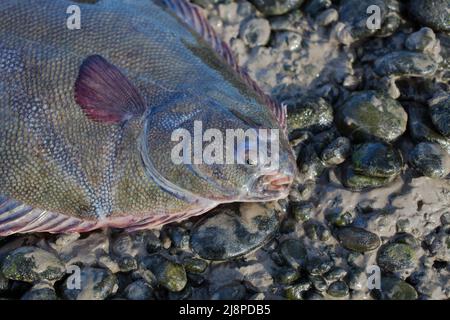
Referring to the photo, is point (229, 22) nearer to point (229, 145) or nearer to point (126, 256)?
point (229, 145)

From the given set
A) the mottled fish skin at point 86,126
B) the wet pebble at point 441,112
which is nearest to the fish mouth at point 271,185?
the mottled fish skin at point 86,126

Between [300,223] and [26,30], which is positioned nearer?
[26,30]

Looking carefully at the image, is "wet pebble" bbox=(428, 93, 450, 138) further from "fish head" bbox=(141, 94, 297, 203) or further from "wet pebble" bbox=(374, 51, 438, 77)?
"fish head" bbox=(141, 94, 297, 203)

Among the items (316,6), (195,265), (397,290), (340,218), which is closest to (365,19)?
(316,6)

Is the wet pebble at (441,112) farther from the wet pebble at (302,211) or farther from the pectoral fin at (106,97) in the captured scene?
the pectoral fin at (106,97)

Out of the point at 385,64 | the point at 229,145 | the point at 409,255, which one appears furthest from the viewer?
the point at 385,64
